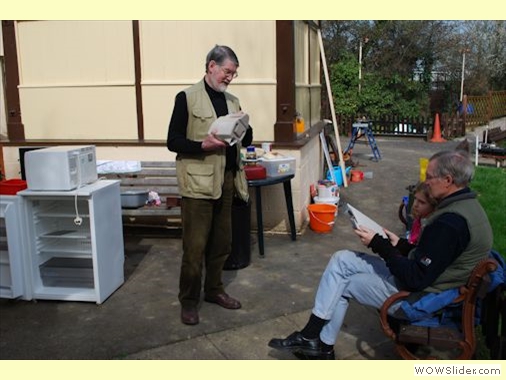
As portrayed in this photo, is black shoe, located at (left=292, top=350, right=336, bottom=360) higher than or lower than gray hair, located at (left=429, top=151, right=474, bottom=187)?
lower

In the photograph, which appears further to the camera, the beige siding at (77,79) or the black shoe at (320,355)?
the beige siding at (77,79)

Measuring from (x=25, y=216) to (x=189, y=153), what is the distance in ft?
5.06

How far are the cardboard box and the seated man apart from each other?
2.62 m

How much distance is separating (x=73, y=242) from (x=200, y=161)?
5.29ft

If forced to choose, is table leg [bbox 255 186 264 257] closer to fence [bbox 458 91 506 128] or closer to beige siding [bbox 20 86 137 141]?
beige siding [bbox 20 86 137 141]

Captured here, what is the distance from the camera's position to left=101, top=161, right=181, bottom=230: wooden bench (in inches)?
235

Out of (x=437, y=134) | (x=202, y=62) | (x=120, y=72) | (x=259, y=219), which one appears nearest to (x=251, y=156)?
(x=259, y=219)

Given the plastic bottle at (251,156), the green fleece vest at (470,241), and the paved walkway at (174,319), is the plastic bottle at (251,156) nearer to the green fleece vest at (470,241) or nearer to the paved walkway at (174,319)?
the paved walkway at (174,319)

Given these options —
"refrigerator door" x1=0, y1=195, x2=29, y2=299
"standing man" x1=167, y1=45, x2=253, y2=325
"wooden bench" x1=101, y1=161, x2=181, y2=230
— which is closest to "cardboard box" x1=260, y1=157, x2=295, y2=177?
"wooden bench" x1=101, y1=161, x2=181, y2=230

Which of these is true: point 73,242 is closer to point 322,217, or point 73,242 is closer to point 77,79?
point 322,217

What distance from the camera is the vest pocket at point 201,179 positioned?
12.5 ft

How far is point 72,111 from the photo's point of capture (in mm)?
7215

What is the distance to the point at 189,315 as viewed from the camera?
13.1 ft

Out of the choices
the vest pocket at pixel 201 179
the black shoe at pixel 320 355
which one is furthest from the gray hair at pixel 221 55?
the black shoe at pixel 320 355
